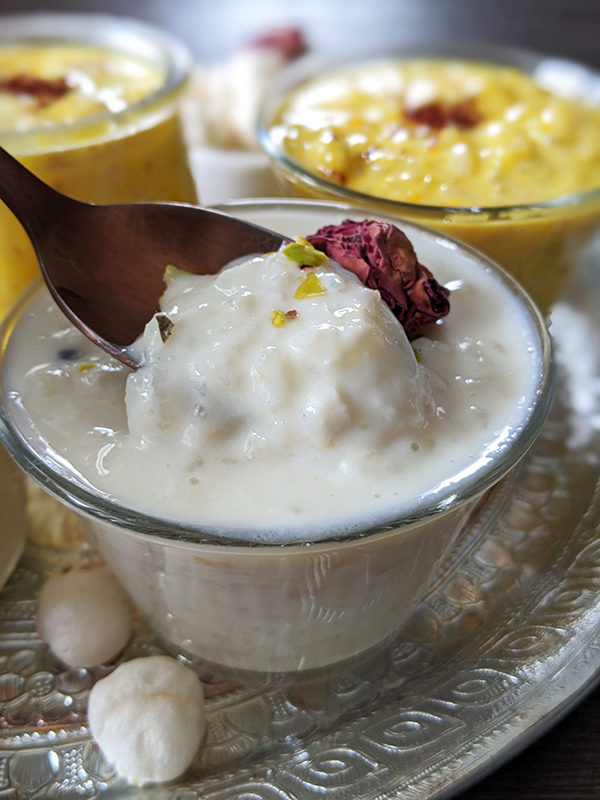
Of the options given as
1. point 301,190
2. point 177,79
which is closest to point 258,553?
point 301,190

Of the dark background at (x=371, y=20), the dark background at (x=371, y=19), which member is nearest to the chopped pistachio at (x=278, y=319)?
the dark background at (x=371, y=20)

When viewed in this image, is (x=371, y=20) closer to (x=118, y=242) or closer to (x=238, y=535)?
(x=118, y=242)

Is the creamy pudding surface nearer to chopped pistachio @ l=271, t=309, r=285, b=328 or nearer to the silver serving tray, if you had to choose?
chopped pistachio @ l=271, t=309, r=285, b=328

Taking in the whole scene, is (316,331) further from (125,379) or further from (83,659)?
(83,659)

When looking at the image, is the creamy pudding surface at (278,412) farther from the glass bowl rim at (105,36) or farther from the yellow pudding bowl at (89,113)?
the glass bowl rim at (105,36)

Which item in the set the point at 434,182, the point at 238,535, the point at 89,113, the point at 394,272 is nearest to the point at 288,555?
the point at 238,535

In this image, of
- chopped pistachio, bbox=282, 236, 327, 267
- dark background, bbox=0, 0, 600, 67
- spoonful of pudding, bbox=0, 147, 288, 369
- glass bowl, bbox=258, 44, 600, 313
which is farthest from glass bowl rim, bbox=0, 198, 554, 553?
dark background, bbox=0, 0, 600, 67
